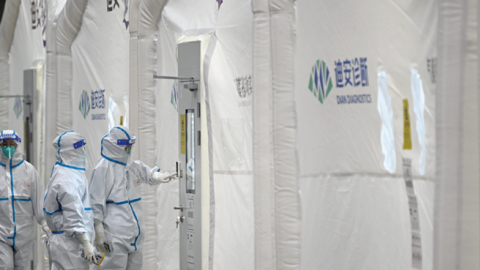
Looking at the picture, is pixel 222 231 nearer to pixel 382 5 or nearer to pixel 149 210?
pixel 149 210

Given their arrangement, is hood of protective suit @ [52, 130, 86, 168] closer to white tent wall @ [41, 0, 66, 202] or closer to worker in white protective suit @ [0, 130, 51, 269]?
worker in white protective suit @ [0, 130, 51, 269]

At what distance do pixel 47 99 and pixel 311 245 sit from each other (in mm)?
4113

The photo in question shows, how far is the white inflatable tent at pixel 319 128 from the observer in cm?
206

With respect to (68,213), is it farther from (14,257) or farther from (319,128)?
(319,128)

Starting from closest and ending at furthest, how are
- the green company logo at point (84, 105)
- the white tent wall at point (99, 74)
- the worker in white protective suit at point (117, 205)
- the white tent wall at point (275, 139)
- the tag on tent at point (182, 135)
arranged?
the white tent wall at point (275, 139), the worker in white protective suit at point (117, 205), the tag on tent at point (182, 135), the white tent wall at point (99, 74), the green company logo at point (84, 105)

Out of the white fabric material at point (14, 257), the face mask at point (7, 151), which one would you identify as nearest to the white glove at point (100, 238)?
the white fabric material at point (14, 257)

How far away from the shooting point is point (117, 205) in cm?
390

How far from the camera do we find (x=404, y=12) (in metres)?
2.46

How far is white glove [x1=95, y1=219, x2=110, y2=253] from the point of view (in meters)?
3.81

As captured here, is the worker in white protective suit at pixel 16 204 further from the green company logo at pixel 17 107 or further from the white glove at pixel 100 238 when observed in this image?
the green company logo at pixel 17 107

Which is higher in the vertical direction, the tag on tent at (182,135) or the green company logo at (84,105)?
the green company logo at (84,105)

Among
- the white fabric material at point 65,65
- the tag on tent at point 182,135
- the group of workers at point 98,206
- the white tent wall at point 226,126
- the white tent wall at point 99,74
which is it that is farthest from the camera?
the white fabric material at point 65,65

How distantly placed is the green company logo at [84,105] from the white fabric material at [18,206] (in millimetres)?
1182

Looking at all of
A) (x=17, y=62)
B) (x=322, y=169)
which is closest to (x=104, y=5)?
(x=17, y=62)
